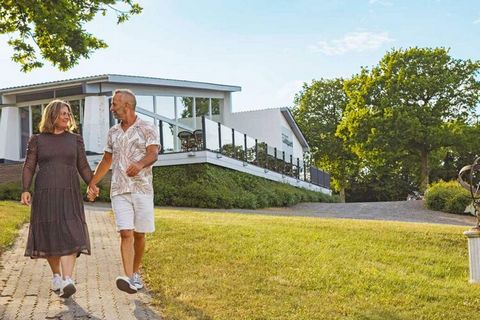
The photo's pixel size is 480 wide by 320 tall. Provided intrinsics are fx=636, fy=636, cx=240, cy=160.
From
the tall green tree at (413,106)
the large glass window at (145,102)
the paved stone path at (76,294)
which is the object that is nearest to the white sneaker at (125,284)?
the paved stone path at (76,294)

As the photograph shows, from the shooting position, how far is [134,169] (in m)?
5.60

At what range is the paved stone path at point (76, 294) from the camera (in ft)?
17.6

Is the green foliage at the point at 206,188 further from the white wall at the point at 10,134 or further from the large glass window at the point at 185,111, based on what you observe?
the white wall at the point at 10,134

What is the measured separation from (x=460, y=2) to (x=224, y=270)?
37.9ft

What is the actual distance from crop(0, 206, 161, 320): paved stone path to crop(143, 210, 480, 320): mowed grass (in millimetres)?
324

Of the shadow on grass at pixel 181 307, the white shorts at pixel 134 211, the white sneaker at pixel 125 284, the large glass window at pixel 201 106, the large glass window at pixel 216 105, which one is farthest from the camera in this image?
the large glass window at pixel 216 105

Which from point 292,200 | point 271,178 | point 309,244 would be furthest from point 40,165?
point 271,178

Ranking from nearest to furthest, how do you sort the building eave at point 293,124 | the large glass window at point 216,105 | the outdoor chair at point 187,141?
the outdoor chair at point 187,141 → the large glass window at point 216,105 → the building eave at point 293,124

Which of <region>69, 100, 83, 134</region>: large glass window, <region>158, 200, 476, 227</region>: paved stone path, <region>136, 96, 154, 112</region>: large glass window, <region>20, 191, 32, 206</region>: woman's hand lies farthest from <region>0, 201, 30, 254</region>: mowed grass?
<region>136, 96, 154, 112</region>: large glass window

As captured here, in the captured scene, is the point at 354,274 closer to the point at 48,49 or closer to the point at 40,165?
the point at 40,165

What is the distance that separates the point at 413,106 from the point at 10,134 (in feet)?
82.6

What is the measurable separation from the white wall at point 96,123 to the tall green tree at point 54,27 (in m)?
9.52

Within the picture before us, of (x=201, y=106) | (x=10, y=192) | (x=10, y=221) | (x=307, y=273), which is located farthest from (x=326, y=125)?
(x=307, y=273)

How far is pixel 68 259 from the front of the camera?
5660 mm
